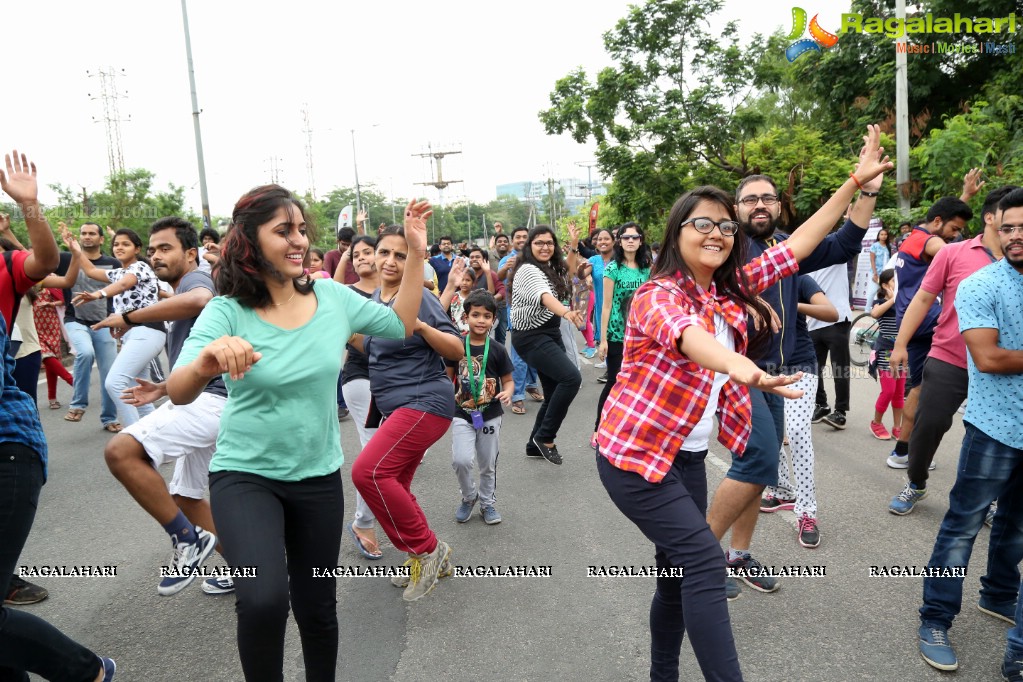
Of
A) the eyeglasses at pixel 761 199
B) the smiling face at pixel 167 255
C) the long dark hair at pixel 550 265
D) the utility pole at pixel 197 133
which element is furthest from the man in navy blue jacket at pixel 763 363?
the utility pole at pixel 197 133

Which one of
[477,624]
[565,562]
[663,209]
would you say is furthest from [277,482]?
[663,209]

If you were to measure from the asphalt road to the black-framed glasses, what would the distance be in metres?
1.54

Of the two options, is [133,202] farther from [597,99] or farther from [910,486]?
[910,486]

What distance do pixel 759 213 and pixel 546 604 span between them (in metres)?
2.29

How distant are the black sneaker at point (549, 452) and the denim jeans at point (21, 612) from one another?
4182mm

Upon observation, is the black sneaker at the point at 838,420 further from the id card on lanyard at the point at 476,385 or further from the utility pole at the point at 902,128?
the utility pole at the point at 902,128

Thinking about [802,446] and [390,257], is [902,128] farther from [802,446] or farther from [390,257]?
[390,257]

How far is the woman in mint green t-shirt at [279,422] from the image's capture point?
2.47 meters

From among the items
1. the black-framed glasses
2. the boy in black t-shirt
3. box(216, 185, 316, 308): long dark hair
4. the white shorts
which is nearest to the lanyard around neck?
the boy in black t-shirt

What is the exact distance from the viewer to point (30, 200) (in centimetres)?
328

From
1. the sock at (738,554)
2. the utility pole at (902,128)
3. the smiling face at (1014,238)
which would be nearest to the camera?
the smiling face at (1014,238)

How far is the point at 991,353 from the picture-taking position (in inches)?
120

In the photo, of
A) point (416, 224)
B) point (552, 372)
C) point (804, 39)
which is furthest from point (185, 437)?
point (804, 39)

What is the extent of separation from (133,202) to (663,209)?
77.6 ft
